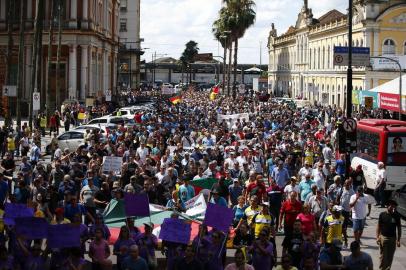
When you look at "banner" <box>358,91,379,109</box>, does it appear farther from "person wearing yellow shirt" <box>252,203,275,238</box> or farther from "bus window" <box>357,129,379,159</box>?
"person wearing yellow shirt" <box>252,203,275,238</box>

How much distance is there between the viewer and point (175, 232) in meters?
11.8

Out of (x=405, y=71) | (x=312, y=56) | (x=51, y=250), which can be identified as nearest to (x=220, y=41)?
(x=312, y=56)

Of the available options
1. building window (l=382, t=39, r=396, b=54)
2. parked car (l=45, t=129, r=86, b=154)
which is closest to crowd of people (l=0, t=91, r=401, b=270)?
parked car (l=45, t=129, r=86, b=154)

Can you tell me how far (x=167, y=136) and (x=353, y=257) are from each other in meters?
22.8

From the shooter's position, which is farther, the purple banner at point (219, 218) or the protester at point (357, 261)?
the purple banner at point (219, 218)

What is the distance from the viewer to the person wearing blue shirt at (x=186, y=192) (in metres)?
16.4

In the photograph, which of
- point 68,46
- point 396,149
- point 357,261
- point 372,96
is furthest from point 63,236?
point 68,46

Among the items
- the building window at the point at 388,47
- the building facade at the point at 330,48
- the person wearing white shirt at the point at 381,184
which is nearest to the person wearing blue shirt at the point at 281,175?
the person wearing white shirt at the point at 381,184

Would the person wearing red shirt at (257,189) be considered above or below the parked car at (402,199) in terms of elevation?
above

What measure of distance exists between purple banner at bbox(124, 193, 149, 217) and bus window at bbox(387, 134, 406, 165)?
12296 millimetres

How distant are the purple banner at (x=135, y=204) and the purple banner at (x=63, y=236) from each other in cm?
208

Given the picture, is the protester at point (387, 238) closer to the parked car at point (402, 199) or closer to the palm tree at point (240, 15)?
the parked car at point (402, 199)

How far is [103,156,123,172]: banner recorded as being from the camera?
20.8m

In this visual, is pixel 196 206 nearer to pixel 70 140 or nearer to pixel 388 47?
pixel 70 140
